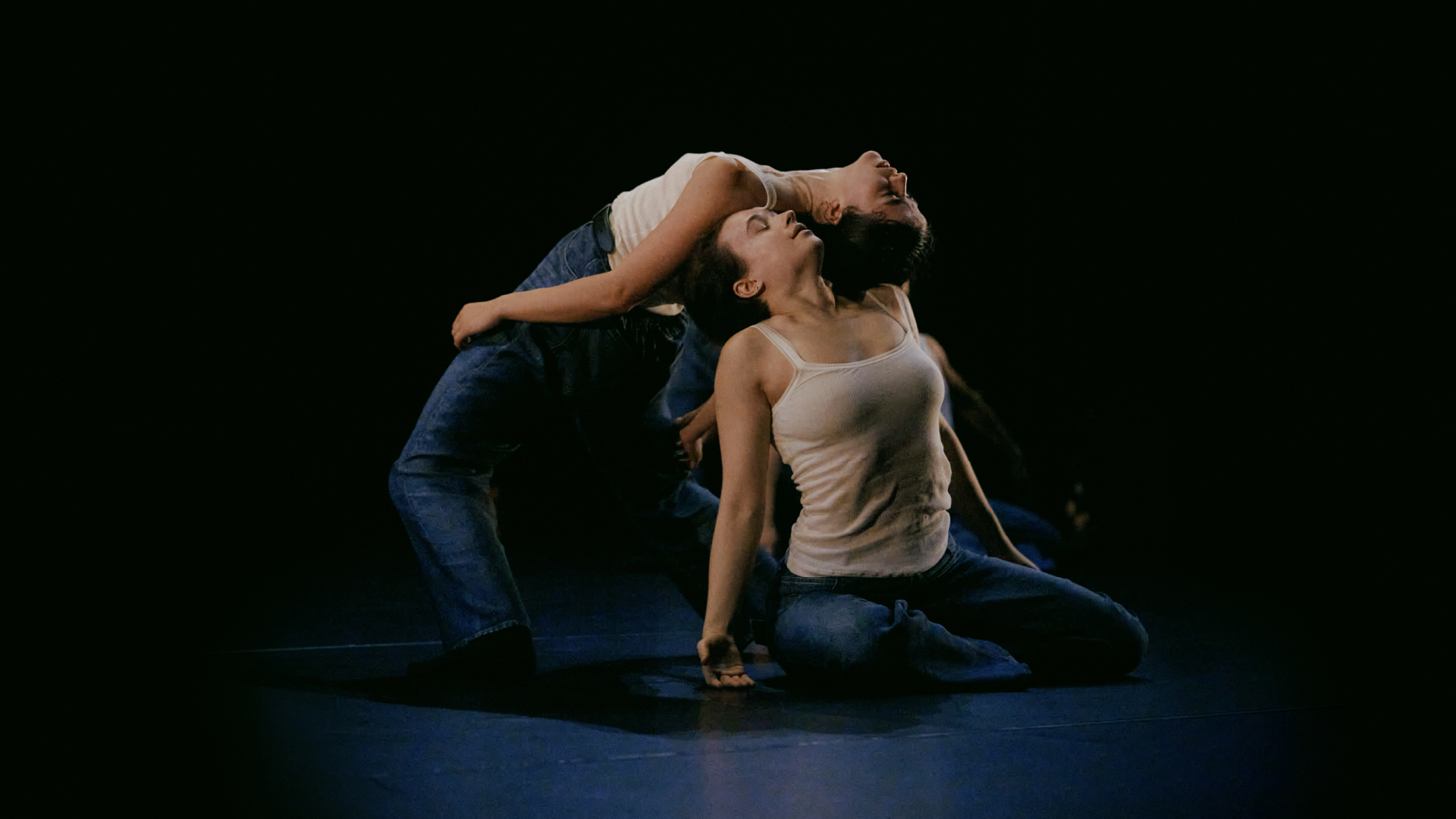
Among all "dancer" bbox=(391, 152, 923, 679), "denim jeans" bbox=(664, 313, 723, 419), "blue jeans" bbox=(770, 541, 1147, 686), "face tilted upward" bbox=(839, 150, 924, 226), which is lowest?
"blue jeans" bbox=(770, 541, 1147, 686)

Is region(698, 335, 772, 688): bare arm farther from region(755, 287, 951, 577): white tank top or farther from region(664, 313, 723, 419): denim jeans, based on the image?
region(664, 313, 723, 419): denim jeans

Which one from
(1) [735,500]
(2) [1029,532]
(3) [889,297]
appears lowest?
(2) [1029,532]

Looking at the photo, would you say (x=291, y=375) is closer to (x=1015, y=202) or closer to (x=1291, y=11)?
(x=1015, y=202)

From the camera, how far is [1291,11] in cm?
403

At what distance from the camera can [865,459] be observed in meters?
1.74

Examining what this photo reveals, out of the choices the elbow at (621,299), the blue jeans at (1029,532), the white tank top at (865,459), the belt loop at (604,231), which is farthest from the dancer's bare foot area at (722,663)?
the blue jeans at (1029,532)

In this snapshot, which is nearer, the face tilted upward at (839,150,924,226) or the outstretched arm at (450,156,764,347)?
the outstretched arm at (450,156,764,347)

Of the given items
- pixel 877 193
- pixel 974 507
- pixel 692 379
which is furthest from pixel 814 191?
pixel 692 379

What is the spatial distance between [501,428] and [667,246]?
41 cm

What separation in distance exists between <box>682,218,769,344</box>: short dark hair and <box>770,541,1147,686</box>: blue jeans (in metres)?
0.38

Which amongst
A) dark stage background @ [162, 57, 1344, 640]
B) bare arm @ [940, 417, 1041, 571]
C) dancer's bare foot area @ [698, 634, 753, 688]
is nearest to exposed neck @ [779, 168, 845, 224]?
bare arm @ [940, 417, 1041, 571]

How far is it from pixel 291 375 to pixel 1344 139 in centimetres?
369

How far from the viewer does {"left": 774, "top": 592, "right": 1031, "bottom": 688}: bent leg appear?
169 centimetres

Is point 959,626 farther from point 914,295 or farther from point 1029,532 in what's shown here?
point 914,295
